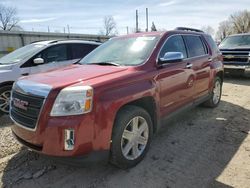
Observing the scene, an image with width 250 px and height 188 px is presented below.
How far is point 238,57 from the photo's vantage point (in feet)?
34.0

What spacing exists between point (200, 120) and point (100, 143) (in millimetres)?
3040

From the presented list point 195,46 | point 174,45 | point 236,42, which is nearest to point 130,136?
point 174,45

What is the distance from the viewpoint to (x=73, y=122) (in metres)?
2.72

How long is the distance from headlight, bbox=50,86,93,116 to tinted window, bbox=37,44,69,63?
12.9ft

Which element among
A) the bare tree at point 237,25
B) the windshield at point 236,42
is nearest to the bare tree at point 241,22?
the bare tree at point 237,25

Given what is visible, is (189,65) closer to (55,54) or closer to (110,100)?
(110,100)

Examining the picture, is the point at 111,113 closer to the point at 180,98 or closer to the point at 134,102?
the point at 134,102

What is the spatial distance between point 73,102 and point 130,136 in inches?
38.8

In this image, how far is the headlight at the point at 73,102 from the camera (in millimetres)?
2770

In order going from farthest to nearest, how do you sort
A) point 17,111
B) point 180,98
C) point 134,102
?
1. point 180,98
2. point 134,102
3. point 17,111

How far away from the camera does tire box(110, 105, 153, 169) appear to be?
10.2ft

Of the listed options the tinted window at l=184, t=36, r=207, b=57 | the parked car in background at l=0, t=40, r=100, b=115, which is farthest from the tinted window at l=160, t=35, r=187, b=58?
the parked car in background at l=0, t=40, r=100, b=115

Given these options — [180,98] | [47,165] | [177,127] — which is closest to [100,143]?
[47,165]

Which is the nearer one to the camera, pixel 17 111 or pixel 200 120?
pixel 17 111
